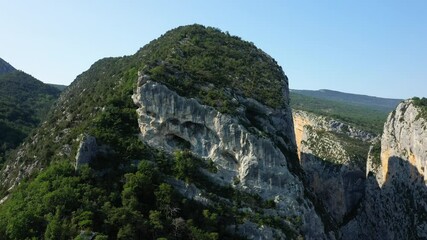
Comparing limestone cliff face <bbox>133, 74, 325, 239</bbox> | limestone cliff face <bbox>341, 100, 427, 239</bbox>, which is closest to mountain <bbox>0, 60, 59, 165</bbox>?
limestone cliff face <bbox>133, 74, 325, 239</bbox>

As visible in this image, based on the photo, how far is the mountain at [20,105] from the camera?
89.9 meters

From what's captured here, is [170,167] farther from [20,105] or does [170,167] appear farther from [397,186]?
[20,105]

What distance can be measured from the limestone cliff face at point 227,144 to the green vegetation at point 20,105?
3973cm

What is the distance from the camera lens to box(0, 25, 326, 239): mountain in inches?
1572

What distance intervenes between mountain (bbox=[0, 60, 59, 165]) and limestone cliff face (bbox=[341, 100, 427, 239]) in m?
67.9

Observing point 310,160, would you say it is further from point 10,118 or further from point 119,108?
point 10,118

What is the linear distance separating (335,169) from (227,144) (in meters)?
48.5

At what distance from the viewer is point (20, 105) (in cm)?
11800

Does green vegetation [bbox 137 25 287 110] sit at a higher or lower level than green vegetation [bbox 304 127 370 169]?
higher

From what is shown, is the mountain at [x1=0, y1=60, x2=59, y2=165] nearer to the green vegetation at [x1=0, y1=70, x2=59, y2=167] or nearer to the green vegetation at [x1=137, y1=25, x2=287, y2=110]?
the green vegetation at [x1=0, y1=70, x2=59, y2=167]

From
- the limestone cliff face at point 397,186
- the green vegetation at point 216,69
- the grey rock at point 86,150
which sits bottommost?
the limestone cliff face at point 397,186

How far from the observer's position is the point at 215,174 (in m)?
49.2

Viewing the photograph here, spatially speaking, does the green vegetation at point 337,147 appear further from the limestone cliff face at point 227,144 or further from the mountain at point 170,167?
the limestone cliff face at point 227,144

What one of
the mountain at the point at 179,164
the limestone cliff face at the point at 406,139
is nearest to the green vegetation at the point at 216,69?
the mountain at the point at 179,164
